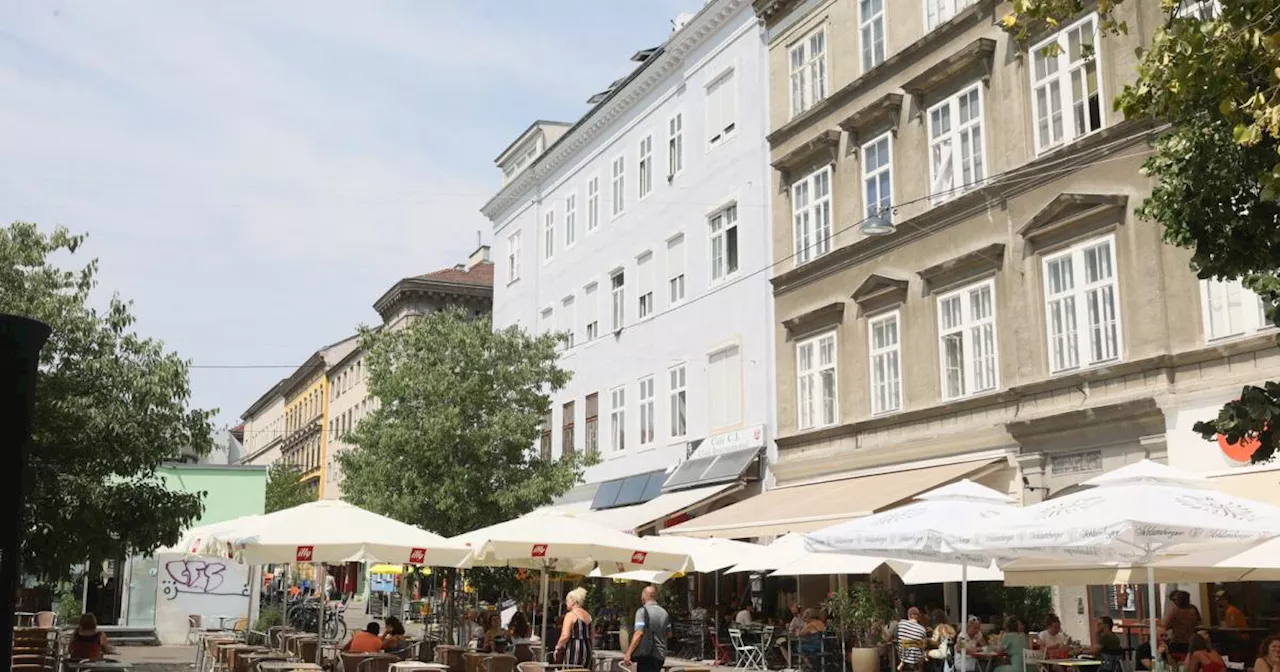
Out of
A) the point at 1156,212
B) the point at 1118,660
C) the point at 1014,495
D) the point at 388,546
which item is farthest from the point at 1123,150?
the point at 388,546

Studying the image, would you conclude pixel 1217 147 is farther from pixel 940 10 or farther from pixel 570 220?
pixel 570 220

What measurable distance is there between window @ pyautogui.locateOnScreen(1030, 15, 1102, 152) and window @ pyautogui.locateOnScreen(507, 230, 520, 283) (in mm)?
27665

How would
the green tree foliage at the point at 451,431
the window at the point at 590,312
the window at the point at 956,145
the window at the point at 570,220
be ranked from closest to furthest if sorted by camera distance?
the window at the point at 956,145
the green tree foliage at the point at 451,431
the window at the point at 590,312
the window at the point at 570,220

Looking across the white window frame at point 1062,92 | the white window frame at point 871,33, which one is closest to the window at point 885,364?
the white window frame at point 1062,92

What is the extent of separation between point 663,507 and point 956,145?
11.3m

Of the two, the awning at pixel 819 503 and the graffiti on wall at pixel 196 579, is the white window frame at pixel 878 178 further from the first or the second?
the graffiti on wall at pixel 196 579

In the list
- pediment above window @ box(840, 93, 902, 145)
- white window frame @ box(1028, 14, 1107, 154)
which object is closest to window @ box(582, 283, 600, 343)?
pediment above window @ box(840, 93, 902, 145)

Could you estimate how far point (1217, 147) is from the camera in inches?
394

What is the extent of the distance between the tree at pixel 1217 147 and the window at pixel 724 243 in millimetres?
21876

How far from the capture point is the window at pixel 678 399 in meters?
34.0

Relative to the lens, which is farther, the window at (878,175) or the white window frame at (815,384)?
the white window frame at (815,384)

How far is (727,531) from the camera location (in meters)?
25.9

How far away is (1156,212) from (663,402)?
2478cm

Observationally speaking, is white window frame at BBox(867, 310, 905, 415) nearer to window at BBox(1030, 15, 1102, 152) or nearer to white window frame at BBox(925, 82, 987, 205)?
white window frame at BBox(925, 82, 987, 205)
